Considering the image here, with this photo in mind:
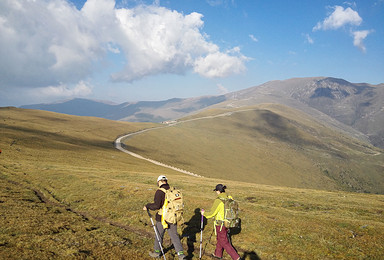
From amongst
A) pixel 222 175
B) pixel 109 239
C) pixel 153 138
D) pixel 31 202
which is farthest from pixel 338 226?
pixel 153 138

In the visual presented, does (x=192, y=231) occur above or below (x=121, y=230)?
below

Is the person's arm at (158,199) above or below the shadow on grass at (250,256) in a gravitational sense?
above

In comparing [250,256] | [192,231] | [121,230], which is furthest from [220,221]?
[121,230]

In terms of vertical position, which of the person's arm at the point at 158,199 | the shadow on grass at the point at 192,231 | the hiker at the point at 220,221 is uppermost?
the person's arm at the point at 158,199

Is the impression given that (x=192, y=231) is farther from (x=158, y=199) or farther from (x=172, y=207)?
(x=158, y=199)

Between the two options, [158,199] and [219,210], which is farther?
[219,210]

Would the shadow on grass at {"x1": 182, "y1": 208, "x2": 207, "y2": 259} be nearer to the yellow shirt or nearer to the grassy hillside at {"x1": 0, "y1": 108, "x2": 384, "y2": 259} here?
the grassy hillside at {"x1": 0, "y1": 108, "x2": 384, "y2": 259}

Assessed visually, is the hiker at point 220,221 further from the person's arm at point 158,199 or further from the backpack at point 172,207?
the person's arm at point 158,199

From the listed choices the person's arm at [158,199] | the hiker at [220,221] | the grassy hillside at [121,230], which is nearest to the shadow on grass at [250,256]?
the grassy hillside at [121,230]

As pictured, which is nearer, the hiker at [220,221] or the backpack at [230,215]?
the backpack at [230,215]

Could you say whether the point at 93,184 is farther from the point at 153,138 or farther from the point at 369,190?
the point at 369,190

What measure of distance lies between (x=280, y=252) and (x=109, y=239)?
11427 mm

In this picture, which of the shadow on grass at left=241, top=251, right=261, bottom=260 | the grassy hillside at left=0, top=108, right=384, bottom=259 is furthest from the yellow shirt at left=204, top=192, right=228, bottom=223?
Result: the shadow on grass at left=241, top=251, right=261, bottom=260

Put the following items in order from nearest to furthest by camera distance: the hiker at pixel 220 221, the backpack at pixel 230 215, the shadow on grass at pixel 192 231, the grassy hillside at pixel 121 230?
the backpack at pixel 230 215 < the hiker at pixel 220 221 < the grassy hillside at pixel 121 230 < the shadow on grass at pixel 192 231
